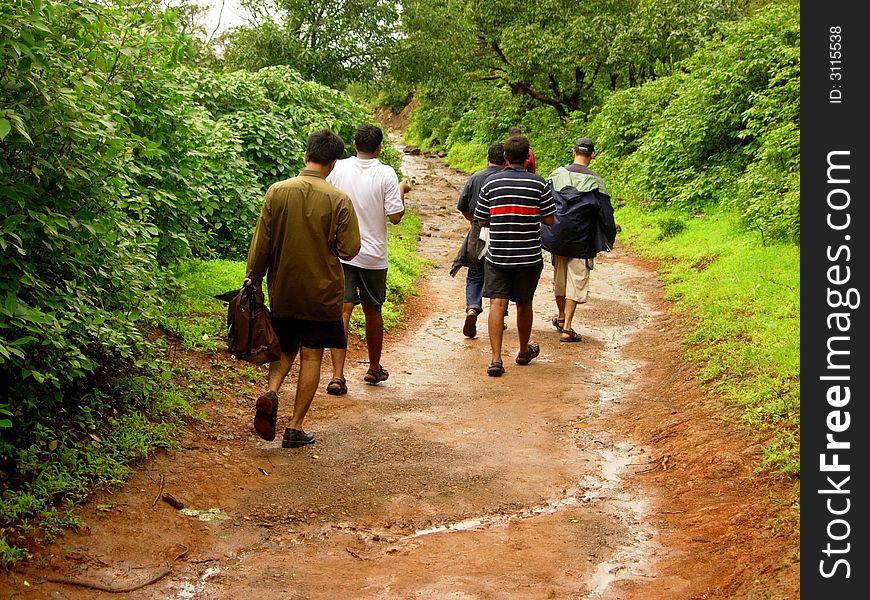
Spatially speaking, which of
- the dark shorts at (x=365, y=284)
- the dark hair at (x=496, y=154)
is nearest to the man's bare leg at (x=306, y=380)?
the dark shorts at (x=365, y=284)

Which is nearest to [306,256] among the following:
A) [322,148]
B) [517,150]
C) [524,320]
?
[322,148]

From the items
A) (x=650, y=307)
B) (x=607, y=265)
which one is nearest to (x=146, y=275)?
(x=650, y=307)

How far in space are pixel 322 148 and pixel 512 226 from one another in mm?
2357

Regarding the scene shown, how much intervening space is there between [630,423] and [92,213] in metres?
4.06

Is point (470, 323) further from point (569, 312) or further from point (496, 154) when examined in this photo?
point (496, 154)

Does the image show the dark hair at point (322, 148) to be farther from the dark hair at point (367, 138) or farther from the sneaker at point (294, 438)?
the sneaker at point (294, 438)

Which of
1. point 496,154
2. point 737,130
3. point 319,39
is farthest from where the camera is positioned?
point 319,39

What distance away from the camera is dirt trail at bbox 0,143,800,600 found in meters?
4.09

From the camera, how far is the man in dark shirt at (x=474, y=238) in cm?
859

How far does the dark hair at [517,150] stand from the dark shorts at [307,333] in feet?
8.41

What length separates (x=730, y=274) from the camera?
34.8ft

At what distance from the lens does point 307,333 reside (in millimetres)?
5836
